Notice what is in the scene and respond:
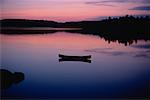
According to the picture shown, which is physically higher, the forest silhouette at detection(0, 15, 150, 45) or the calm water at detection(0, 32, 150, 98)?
the forest silhouette at detection(0, 15, 150, 45)

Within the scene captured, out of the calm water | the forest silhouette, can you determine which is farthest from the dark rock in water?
the forest silhouette

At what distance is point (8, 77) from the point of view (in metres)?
2.65

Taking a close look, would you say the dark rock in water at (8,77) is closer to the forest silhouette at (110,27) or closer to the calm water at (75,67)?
the calm water at (75,67)

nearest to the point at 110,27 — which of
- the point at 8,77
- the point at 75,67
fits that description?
the point at 75,67

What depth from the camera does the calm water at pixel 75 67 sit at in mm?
2705

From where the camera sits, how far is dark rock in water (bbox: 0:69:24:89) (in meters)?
2.64

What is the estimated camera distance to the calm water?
2705 millimetres

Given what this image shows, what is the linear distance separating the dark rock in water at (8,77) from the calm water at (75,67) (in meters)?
0.03

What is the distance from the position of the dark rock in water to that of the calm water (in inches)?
1.3

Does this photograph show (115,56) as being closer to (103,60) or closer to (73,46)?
(103,60)

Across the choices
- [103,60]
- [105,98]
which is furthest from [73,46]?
[105,98]

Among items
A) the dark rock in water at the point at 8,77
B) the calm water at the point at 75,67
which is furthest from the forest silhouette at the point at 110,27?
the dark rock in water at the point at 8,77

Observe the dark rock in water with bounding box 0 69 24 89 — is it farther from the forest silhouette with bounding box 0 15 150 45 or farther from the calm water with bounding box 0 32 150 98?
the forest silhouette with bounding box 0 15 150 45

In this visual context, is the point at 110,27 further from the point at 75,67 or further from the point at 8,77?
the point at 8,77
